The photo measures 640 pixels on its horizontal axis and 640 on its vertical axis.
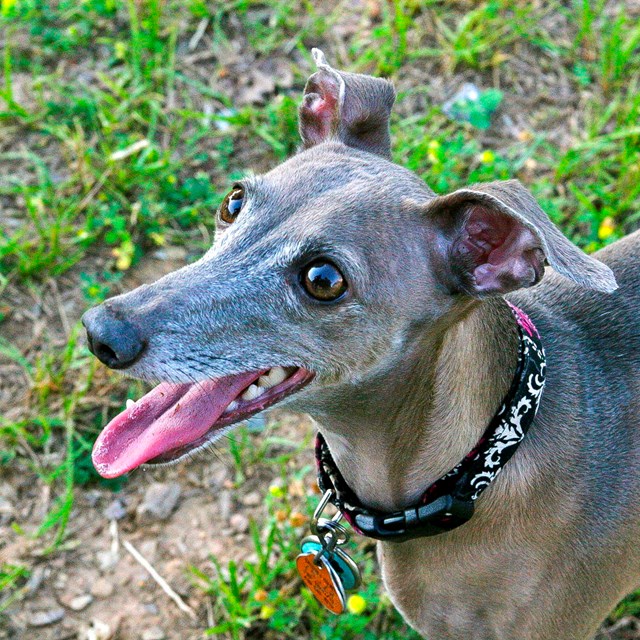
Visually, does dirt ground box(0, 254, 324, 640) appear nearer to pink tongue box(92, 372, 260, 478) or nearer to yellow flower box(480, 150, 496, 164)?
pink tongue box(92, 372, 260, 478)

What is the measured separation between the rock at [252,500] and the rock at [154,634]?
0.76m

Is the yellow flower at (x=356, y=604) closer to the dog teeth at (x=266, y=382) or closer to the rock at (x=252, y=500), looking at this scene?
the rock at (x=252, y=500)

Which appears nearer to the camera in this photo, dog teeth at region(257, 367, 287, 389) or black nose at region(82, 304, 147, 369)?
black nose at region(82, 304, 147, 369)

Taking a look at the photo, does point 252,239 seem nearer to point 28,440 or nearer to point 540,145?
point 28,440

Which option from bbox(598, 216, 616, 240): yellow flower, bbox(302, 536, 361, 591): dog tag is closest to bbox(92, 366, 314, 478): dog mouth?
bbox(302, 536, 361, 591): dog tag

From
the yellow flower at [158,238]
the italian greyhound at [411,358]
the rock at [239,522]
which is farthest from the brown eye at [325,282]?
the yellow flower at [158,238]

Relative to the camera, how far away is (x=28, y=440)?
4.62 metres

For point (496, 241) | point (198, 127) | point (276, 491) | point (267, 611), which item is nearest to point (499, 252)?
point (496, 241)

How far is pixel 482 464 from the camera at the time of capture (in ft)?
9.66

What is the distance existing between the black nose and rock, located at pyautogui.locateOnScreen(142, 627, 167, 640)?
201 centimetres

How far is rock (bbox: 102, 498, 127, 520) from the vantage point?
177 inches

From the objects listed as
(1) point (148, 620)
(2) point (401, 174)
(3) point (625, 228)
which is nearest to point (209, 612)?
(1) point (148, 620)

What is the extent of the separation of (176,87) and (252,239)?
3405 mm

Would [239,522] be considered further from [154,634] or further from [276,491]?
[154,634]
